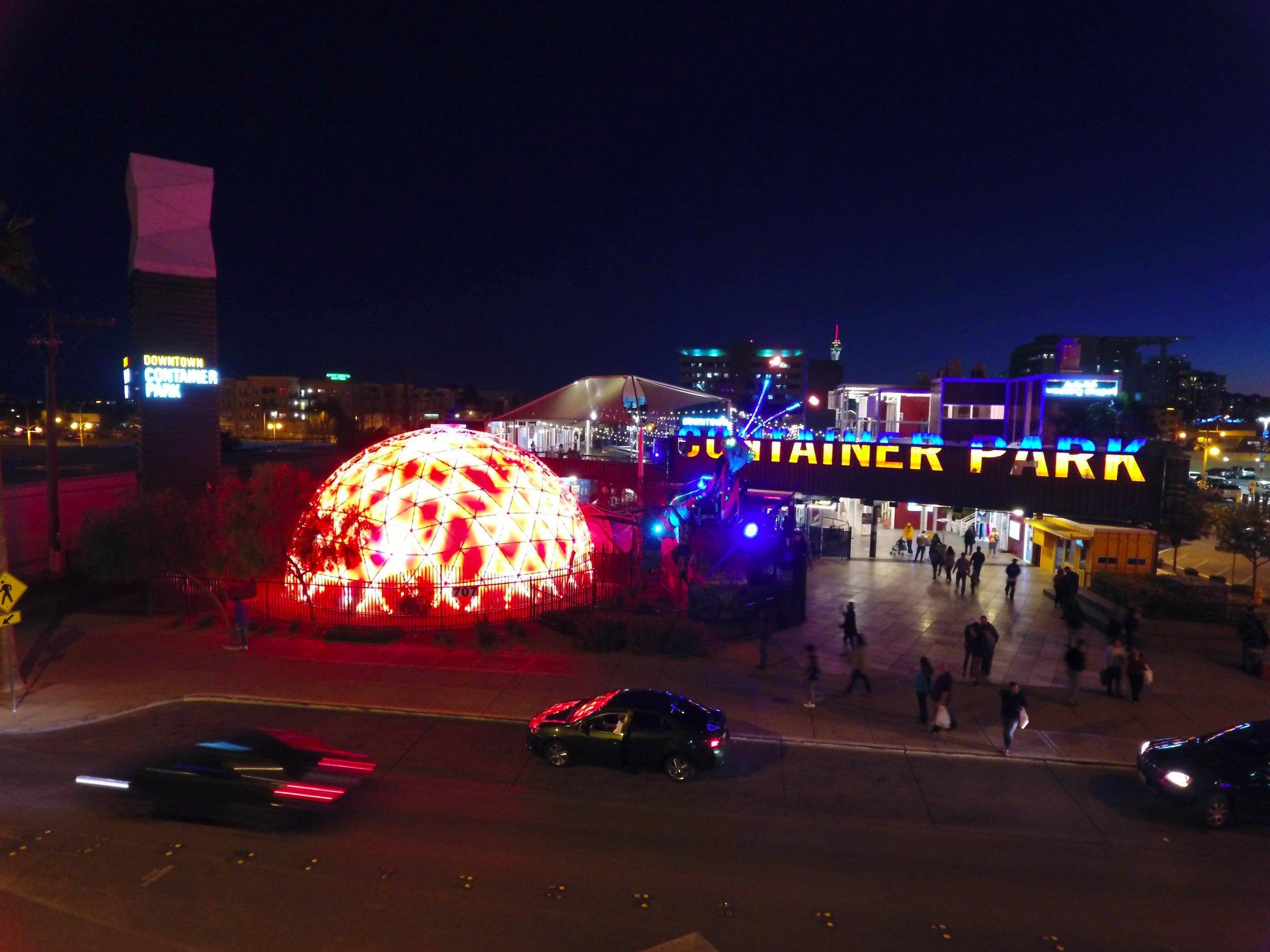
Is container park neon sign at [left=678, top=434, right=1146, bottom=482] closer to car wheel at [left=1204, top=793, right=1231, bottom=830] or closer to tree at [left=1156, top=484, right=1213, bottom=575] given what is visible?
tree at [left=1156, top=484, right=1213, bottom=575]

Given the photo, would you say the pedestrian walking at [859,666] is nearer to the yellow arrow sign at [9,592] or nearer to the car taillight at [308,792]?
the car taillight at [308,792]

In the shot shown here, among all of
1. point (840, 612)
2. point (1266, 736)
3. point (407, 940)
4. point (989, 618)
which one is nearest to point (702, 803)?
point (407, 940)

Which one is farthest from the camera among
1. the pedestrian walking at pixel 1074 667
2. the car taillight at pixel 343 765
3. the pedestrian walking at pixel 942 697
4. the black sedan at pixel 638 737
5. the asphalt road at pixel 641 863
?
the pedestrian walking at pixel 1074 667

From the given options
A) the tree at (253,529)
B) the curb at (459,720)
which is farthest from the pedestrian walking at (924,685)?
the tree at (253,529)

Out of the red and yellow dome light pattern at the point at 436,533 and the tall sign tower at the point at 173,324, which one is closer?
the red and yellow dome light pattern at the point at 436,533

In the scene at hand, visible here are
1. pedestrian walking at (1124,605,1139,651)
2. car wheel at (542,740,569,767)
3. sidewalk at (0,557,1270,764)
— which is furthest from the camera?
pedestrian walking at (1124,605,1139,651)

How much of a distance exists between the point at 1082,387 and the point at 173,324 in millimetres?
44973

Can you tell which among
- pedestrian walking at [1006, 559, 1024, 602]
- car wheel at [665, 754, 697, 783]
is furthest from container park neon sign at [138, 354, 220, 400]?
pedestrian walking at [1006, 559, 1024, 602]

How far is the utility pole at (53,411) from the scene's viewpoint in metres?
21.6

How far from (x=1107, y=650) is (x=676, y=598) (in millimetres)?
9303

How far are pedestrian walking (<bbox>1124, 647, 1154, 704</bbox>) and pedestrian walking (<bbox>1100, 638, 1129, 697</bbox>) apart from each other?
0.17m

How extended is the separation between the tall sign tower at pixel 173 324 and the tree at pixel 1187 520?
30.0m

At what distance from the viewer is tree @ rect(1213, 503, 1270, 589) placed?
2005cm

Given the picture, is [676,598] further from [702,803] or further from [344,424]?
[344,424]
